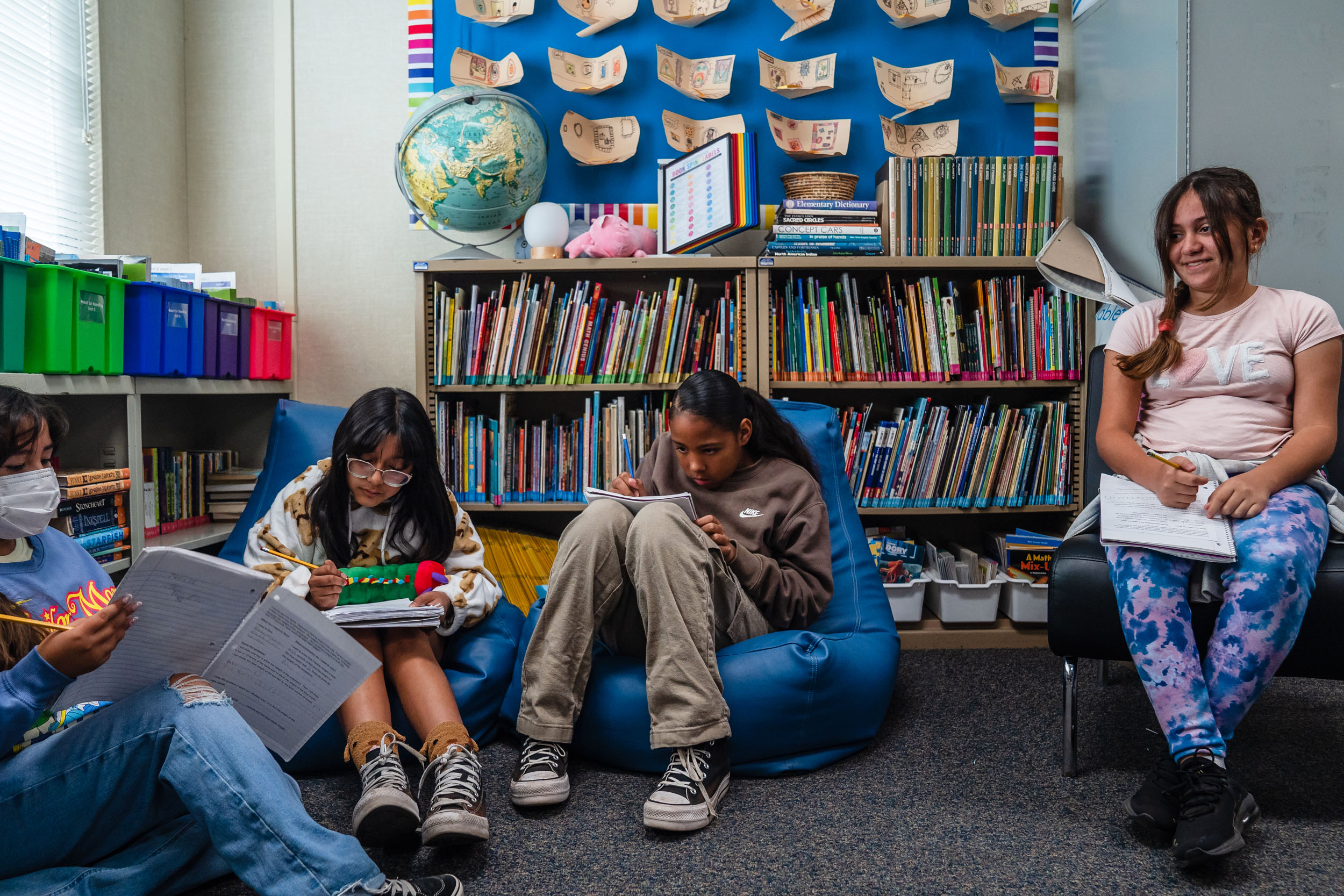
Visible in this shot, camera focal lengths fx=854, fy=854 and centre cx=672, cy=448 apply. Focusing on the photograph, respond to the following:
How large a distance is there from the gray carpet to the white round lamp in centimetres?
130

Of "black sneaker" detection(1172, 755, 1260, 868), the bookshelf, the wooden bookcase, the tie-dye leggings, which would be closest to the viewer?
"black sneaker" detection(1172, 755, 1260, 868)

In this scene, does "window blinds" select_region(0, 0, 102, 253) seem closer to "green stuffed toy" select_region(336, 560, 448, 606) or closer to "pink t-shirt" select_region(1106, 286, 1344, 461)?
"green stuffed toy" select_region(336, 560, 448, 606)

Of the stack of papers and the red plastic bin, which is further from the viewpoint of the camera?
the red plastic bin

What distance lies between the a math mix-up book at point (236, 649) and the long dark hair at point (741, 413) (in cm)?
79

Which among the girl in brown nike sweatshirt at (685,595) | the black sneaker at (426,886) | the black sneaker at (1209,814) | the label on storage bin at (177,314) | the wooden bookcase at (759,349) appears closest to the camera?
the black sneaker at (426,886)

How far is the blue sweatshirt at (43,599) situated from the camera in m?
0.89

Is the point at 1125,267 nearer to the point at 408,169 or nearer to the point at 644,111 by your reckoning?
the point at 644,111

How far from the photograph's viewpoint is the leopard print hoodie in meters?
1.62

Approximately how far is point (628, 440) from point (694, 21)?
4.18ft

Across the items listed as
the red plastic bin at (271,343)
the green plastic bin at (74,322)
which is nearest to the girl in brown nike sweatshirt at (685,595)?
the green plastic bin at (74,322)

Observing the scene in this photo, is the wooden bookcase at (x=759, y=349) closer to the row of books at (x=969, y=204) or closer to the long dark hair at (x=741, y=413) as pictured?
the row of books at (x=969, y=204)

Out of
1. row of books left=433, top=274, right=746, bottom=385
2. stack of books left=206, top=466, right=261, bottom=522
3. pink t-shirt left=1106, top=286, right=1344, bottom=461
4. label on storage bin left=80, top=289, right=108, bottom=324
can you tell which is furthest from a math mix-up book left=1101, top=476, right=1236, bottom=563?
stack of books left=206, top=466, right=261, bottom=522

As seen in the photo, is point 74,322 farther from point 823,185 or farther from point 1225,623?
point 1225,623

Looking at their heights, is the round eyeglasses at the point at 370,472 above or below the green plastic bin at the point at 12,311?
below
